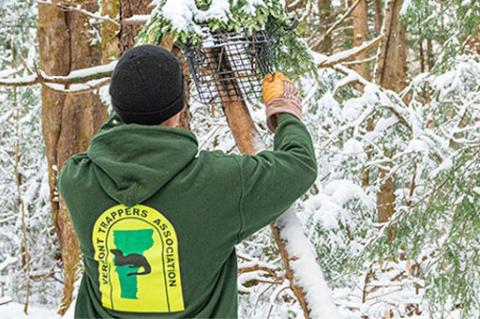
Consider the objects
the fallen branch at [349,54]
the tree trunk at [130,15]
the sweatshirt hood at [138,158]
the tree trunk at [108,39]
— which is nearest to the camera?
the sweatshirt hood at [138,158]

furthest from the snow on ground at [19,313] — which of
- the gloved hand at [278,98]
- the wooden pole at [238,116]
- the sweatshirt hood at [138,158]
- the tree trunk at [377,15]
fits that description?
the tree trunk at [377,15]

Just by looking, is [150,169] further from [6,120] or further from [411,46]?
[411,46]

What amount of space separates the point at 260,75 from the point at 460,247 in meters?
1.37

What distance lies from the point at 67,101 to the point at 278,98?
478 cm

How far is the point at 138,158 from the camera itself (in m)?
1.61

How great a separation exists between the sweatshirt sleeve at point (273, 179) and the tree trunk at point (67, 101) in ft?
15.6

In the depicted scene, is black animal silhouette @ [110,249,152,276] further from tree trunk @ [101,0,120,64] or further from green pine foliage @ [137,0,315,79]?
tree trunk @ [101,0,120,64]

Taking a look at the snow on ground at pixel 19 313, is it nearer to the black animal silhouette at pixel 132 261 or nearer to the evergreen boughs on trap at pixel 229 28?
the evergreen boughs on trap at pixel 229 28

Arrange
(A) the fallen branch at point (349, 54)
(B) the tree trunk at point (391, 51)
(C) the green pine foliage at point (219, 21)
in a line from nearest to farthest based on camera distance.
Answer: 1. (C) the green pine foliage at point (219, 21)
2. (A) the fallen branch at point (349, 54)
3. (B) the tree trunk at point (391, 51)

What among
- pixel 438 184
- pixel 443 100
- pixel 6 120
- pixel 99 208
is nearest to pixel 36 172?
pixel 6 120

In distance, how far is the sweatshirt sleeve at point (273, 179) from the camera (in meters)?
1.64

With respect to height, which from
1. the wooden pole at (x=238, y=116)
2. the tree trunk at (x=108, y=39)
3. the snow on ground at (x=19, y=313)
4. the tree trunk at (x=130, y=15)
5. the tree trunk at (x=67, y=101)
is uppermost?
the tree trunk at (x=130, y=15)

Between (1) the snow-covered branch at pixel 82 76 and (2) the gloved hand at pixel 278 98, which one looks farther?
(1) the snow-covered branch at pixel 82 76

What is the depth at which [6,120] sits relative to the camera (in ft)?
28.1
